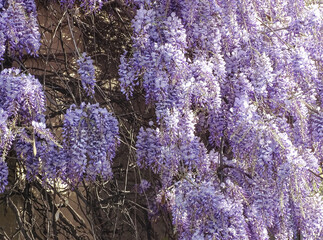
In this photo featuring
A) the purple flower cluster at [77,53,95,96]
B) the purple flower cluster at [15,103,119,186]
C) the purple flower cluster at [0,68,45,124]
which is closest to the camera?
the purple flower cluster at [0,68,45,124]

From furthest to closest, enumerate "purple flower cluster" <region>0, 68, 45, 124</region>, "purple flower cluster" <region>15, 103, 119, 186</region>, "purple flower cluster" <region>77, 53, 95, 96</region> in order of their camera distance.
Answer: "purple flower cluster" <region>77, 53, 95, 96</region>
"purple flower cluster" <region>15, 103, 119, 186</region>
"purple flower cluster" <region>0, 68, 45, 124</region>

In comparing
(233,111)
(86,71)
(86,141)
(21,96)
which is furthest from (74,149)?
(233,111)

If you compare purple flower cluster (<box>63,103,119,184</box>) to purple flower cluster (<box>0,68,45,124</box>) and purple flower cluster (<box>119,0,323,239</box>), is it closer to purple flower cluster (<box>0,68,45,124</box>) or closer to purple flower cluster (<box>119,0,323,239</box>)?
purple flower cluster (<box>0,68,45,124</box>)

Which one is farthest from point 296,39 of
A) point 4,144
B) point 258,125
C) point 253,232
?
point 4,144

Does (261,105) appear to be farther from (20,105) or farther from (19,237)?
(19,237)

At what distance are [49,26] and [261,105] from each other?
1.60m

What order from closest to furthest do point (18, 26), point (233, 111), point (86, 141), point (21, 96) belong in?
point (21, 96) → point (86, 141) → point (18, 26) → point (233, 111)

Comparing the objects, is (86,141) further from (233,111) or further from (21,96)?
(233,111)

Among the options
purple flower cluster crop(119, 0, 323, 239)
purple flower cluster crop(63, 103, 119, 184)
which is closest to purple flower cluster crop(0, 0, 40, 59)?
purple flower cluster crop(63, 103, 119, 184)

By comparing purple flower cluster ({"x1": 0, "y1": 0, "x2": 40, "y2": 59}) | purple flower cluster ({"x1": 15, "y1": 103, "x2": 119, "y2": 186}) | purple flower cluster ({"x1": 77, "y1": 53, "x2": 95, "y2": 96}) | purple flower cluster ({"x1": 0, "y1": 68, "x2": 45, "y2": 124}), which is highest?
purple flower cluster ({"x1": 0, "y1": 0, "x2": 40, "y2": 59})

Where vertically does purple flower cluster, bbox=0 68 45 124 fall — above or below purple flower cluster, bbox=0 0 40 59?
below

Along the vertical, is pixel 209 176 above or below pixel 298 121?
below

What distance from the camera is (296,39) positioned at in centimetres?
366

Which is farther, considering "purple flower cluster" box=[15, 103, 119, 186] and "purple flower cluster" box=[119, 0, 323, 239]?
"purple flower cluster" box=[119, 0, 323, 239]
